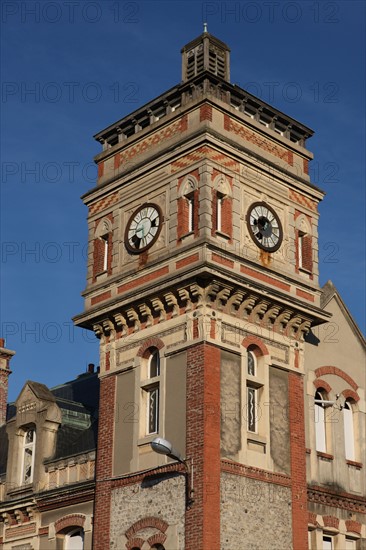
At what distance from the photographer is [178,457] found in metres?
25.0

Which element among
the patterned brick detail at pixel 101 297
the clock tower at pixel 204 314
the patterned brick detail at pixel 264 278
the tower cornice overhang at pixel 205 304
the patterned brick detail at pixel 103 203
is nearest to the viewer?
the clock tower at pixel 204 314

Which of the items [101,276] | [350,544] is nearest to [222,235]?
[101,276]

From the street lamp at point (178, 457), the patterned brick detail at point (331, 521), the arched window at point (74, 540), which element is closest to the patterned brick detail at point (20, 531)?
the arched window at point (74, 540)

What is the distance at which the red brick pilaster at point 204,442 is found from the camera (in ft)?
80.2

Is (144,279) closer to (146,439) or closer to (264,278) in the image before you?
(264,278)

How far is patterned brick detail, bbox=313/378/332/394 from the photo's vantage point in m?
29.8

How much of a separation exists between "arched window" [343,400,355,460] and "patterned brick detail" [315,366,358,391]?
0.61 metres

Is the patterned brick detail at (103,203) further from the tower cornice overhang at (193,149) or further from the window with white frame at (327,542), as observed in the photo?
the window with white frame at (327,542)

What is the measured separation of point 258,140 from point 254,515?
11.4 metres

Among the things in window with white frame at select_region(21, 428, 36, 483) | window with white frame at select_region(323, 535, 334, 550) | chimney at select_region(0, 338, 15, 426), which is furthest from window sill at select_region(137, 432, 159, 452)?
chimney at select_region(0, 338, 15, 426)

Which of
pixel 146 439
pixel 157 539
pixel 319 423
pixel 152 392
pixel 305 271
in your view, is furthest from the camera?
pixel 305 271

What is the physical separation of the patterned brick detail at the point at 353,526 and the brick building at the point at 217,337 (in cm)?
4

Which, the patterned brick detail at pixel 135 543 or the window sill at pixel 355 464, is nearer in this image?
the patterned brick detail at pixel 135 543

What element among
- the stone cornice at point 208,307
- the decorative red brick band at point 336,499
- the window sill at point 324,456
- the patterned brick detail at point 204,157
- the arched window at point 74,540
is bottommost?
the arched window at point 74,540
